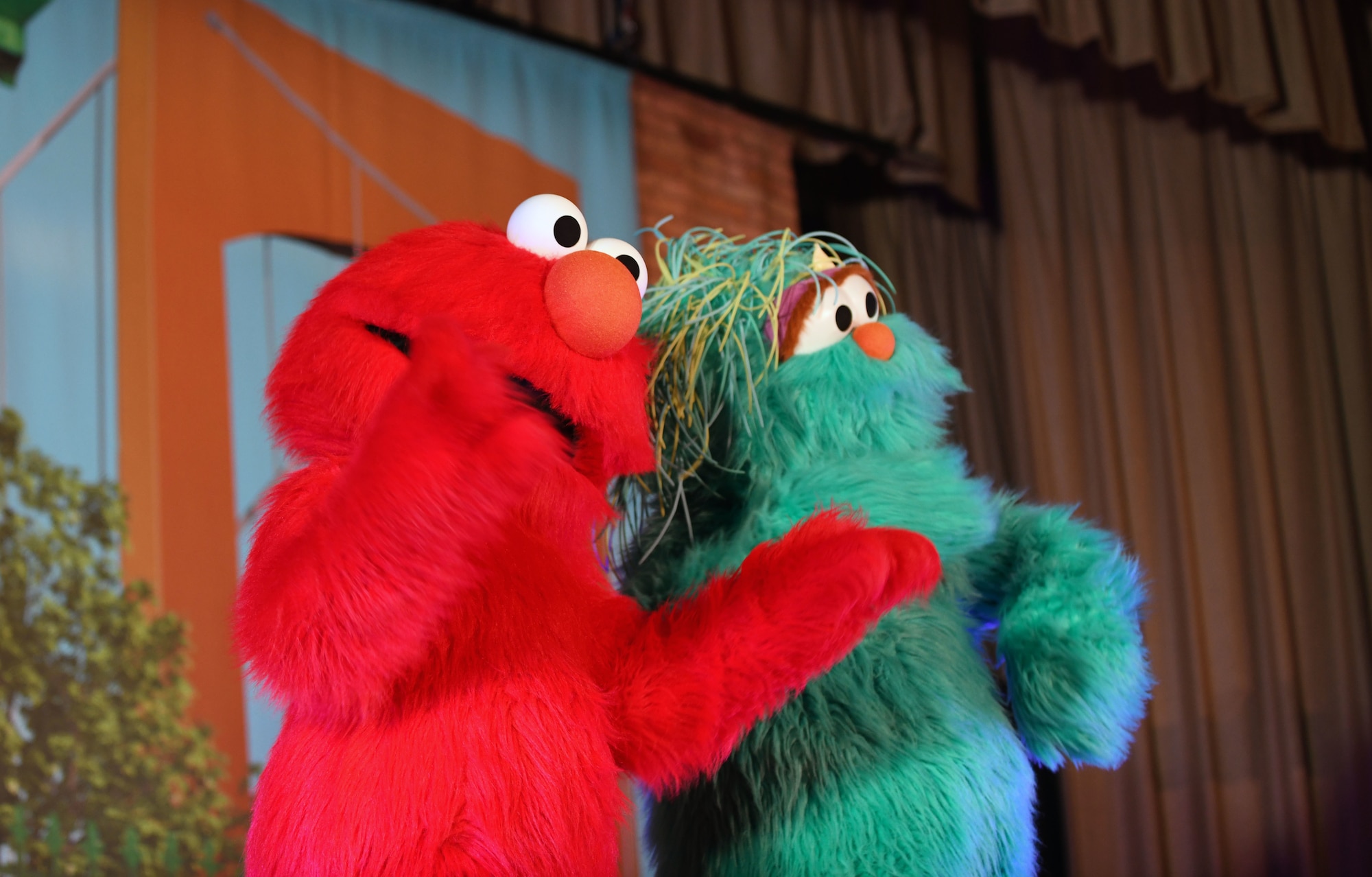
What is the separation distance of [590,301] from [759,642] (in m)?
0.22

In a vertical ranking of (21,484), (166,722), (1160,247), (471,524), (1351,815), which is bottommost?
(1351,815)

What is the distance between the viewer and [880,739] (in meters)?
0.73

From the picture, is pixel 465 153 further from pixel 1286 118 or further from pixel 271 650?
pixel 1286 118

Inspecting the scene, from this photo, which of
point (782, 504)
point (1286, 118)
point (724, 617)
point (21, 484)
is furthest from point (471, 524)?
point (1286, 118)

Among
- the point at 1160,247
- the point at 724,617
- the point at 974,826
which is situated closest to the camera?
the point at 724,617

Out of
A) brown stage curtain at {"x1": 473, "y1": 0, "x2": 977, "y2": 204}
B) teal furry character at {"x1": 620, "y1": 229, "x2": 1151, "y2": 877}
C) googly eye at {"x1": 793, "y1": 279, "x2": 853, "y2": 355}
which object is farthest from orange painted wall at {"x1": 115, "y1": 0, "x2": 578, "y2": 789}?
googly eye at {"x1": 793, "y1": 279, "x2": 853, "y2": 355}

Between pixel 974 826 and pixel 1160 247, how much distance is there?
96.0 inches

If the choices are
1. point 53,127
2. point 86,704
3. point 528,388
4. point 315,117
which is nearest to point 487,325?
point 528,388

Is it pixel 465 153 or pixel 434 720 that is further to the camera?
pixel 465 153

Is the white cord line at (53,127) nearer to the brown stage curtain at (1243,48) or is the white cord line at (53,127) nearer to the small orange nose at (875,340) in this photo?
the small orange nose at (875,340)

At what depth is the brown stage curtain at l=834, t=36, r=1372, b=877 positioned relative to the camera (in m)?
2.62

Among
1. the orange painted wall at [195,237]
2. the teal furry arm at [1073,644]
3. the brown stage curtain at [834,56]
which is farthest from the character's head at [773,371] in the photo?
the brown stage curtain at [834,56]

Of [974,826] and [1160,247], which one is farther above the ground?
[1160,247]

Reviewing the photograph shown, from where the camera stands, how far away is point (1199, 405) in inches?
109
